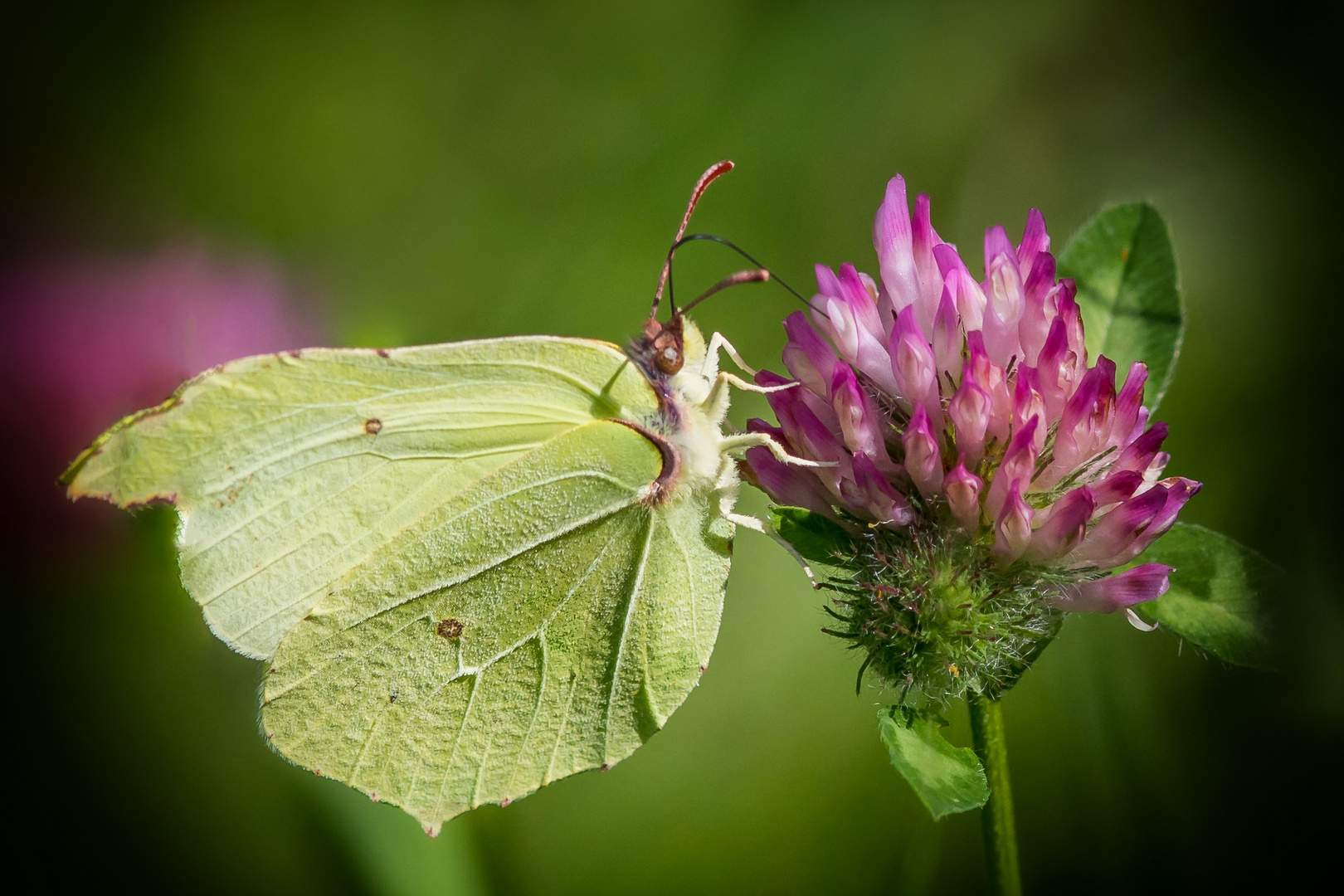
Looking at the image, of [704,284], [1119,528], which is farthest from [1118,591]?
[704,284]

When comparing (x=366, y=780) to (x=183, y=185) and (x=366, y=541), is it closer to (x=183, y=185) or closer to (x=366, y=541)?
(x=366, y=541)

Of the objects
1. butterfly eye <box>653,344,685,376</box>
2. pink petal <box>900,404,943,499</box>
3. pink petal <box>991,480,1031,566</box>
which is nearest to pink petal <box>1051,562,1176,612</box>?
pink petal <box>991,480,1031,566</box>

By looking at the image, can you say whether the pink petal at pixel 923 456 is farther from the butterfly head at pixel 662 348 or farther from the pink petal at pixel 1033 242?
the butterfly head at pixel 662 348

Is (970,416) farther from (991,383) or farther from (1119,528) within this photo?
(1119,528)

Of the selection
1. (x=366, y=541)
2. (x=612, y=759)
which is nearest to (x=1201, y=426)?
(x=612, y=759)

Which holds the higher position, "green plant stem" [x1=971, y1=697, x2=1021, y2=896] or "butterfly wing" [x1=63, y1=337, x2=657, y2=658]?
"butterfly wing" [x1=63, y1=337, x2=657, y2=658]

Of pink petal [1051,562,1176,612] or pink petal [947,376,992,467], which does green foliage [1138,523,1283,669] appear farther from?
pink petal [947,376,992,467]
